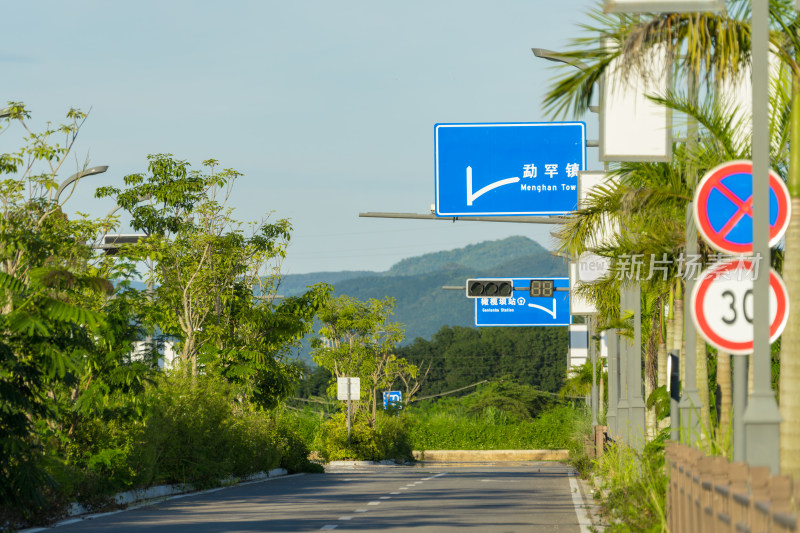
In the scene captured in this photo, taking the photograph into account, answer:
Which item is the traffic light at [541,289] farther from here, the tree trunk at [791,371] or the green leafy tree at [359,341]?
the tree trunk at [791,371]

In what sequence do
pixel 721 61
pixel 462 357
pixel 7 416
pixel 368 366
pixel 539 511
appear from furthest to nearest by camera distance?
pixel 462 357 < pixel 368 366 < pixel 539 511 < pixel 7 416 < pixel 721 61

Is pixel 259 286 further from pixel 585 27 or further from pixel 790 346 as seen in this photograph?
pixel 790 346

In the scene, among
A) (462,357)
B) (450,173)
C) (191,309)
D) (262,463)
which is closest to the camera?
(450,173)

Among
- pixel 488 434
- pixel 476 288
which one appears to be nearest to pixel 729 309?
pixel 476 288

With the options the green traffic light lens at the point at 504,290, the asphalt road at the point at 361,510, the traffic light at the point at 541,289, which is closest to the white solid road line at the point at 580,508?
the asphalt road at the point at 361,510

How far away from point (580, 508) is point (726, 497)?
1328 centimetres

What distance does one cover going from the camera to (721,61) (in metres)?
11.9

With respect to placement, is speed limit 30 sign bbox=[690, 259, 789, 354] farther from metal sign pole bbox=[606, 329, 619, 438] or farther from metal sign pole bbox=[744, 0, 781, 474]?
metal sign pole bbox=[606, 329, 619, 438]

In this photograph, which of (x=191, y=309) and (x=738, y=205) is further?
(x=191, y=309)

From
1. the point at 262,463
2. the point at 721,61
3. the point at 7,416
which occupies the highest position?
the point at 721,61

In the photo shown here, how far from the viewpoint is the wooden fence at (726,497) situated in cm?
572

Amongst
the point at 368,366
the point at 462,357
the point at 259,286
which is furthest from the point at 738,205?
the point at 462,357

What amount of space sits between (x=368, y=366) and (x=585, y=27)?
132 feet

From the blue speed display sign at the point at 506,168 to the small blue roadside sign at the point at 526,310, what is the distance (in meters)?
21.1
